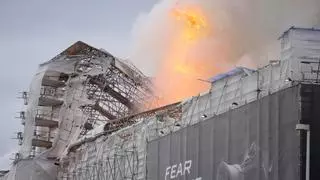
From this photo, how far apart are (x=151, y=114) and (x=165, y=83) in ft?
34.6

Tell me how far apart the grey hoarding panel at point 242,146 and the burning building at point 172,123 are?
0.04 meters

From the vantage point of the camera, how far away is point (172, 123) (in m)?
46.3

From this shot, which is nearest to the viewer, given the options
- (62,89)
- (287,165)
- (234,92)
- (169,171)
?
(287,165)

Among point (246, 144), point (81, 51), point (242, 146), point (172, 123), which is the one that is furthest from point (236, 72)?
point (81, 51)

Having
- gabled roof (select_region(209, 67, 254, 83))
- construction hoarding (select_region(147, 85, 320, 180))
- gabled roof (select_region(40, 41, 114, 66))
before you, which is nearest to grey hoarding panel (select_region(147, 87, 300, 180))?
construction hoarding (select_region(147, 85, 320, 180))

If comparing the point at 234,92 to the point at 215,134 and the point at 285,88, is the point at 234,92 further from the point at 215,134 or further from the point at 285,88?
the point at 285,88

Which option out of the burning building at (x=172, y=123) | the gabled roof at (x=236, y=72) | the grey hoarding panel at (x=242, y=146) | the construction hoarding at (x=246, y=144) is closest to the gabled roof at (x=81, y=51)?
the burning building at (x=172, y=123)

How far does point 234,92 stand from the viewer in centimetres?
3862

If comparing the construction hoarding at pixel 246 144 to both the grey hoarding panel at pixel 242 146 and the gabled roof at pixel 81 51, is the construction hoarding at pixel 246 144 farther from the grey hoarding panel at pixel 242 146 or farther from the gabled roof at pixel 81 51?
the gabled roof at pixel 81 51

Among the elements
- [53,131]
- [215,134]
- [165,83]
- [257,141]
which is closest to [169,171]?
[215,134]

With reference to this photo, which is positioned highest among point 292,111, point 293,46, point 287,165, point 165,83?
point 165,83

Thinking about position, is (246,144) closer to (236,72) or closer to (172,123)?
(236,72)

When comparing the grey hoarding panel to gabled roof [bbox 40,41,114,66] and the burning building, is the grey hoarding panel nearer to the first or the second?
the burning building

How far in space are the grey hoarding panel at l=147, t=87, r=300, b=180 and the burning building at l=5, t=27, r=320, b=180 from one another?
0.04 m
